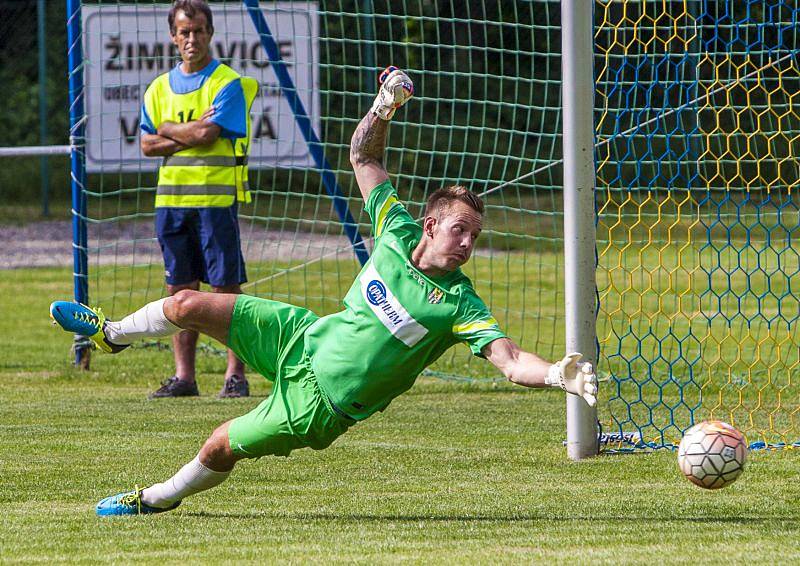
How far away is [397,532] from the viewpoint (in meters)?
5.18

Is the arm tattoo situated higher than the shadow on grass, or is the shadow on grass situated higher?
the arm tattoo

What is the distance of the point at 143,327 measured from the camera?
5609 mm

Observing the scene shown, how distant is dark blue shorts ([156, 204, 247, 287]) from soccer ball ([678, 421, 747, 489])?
4367mm

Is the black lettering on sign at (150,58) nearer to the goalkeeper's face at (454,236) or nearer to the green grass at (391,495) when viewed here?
the green grass at (391,495)

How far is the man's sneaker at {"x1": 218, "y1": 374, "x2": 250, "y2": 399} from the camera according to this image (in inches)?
351

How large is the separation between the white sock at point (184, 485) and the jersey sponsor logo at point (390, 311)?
0.94 metres

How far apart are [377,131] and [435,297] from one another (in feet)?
3.23

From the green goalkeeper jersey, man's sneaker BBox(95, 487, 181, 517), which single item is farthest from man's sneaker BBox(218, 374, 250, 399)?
the green goalkeeper jersey

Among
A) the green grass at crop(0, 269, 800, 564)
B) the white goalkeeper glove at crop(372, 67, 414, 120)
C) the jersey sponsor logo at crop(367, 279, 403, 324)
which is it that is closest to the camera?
the green grass at crop(0, 269, 800, 564)

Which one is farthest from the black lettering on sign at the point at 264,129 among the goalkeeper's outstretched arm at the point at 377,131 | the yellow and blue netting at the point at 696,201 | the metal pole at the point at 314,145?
the goalkeeper's outstretched arm at the point at 377,131

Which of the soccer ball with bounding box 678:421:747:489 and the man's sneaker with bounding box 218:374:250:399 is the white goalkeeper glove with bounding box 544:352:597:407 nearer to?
the soccer ball with bounding box 678:421:747:489

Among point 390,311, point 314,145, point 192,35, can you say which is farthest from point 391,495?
point 314,145

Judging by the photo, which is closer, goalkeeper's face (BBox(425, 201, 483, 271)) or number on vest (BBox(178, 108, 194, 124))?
goalkeeper's face (BBox(425, 201, 483, 271))

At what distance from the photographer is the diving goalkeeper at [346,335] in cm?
520
